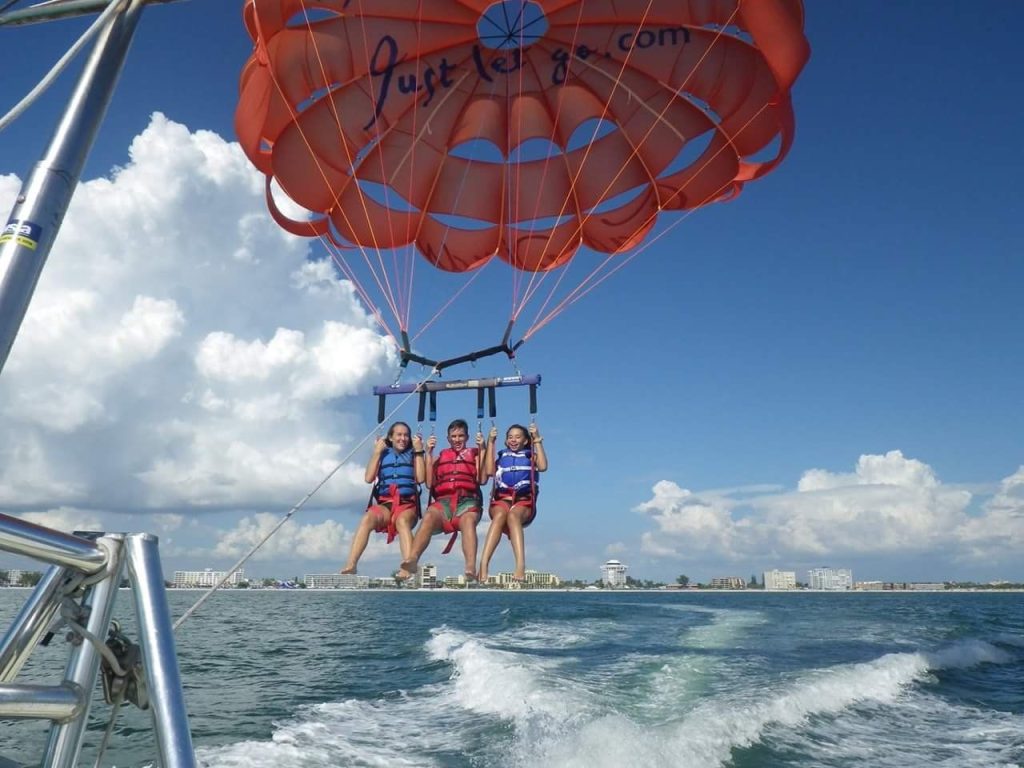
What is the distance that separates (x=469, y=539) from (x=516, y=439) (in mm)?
1336

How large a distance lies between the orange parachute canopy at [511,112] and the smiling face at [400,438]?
2.76 metres

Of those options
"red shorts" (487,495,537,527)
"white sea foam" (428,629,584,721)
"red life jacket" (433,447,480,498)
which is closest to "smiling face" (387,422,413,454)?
"red life jacket" (433,447,480,498)

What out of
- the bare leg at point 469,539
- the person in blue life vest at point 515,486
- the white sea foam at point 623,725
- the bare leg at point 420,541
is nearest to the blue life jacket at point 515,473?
the person in blue life vest at point 515,486

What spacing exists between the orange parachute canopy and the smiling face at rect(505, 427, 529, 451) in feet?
9.36

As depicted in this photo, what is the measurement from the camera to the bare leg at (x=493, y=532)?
930 centimetres

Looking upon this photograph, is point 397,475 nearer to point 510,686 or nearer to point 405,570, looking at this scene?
point 405,570

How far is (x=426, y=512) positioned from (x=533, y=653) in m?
11.3

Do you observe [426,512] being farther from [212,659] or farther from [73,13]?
[212,659]

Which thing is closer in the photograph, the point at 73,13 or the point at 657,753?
the point at 73,13

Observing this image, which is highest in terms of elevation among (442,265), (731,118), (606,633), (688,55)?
(688,55)

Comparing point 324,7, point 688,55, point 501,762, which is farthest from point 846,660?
Result: point 324,7

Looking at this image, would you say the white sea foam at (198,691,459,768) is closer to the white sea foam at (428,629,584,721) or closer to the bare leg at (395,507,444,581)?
the white sea foam at (428,629,584,721)

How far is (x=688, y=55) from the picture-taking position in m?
10.2

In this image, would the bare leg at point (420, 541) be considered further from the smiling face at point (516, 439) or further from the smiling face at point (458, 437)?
the smiling face at point (516, 439)
